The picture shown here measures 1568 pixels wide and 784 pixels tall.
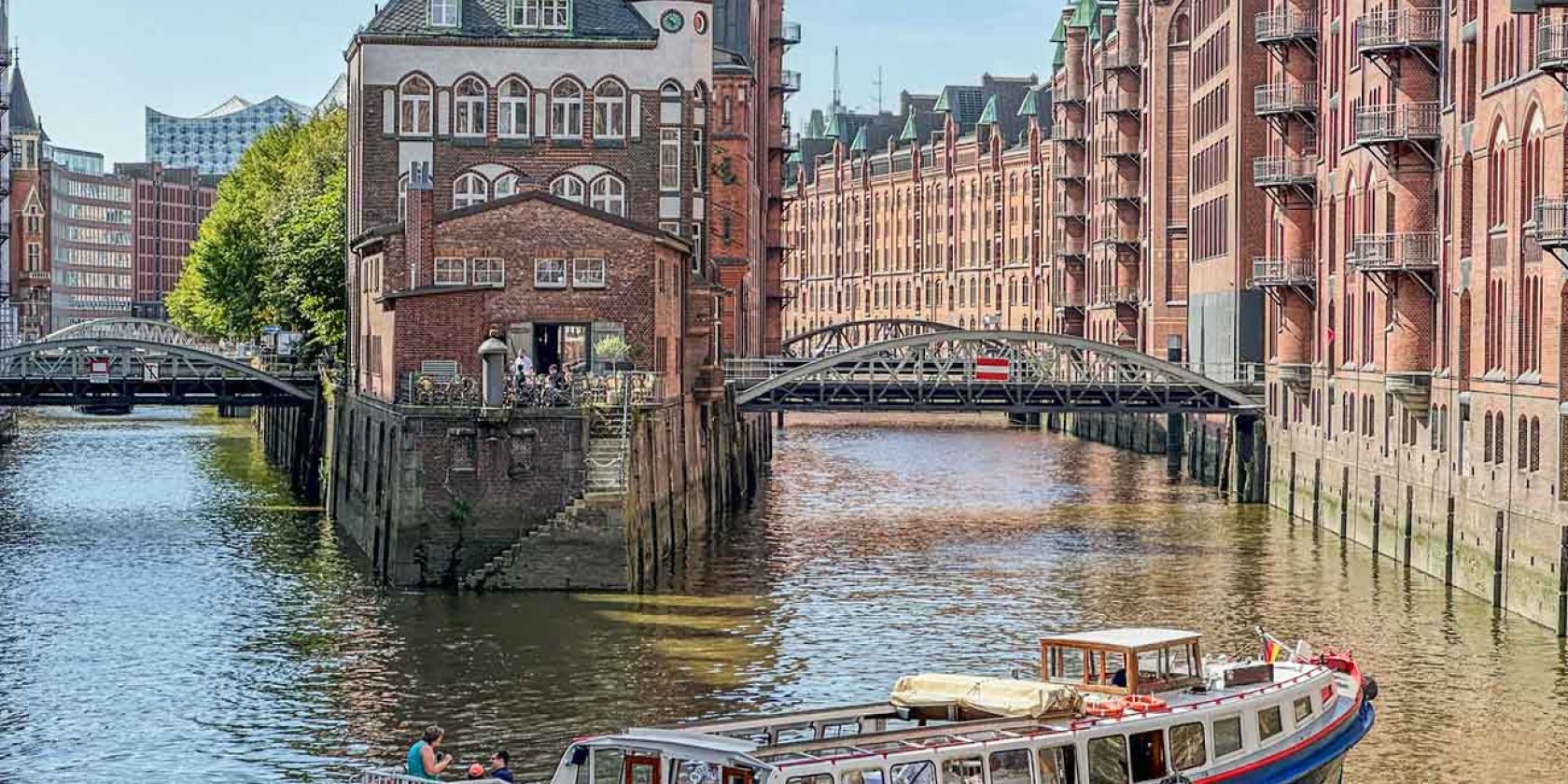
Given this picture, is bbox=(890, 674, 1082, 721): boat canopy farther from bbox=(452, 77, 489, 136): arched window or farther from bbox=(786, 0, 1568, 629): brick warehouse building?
bbox=(452, 77, 489, 136): arched window

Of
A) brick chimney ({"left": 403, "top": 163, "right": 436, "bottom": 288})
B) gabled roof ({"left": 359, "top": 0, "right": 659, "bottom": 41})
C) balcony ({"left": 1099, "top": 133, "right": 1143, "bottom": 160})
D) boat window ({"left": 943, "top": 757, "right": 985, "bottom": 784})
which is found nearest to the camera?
boat window ({"left": 943, "top": 757, "right": 985, "bottom": 784})

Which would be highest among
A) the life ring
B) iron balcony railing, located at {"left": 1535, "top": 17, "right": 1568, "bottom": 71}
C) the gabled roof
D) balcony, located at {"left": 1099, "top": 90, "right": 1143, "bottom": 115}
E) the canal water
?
balcony, located at {"left": 1099, "top": 90, "right": 1143, "bottom": 115}

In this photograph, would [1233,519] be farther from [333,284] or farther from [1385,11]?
[333,284]

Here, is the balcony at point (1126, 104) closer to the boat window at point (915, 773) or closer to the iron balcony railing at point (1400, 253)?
the iron balcony railing at point (1400, 253)

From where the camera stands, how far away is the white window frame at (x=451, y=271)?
67875 mm

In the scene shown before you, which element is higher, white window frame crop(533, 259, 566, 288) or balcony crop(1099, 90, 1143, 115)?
balcony crop(1099, 90, 1143, 115)

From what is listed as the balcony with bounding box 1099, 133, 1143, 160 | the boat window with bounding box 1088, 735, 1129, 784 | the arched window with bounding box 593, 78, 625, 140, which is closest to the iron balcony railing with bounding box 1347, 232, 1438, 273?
the arched window with bounding box 593, 78, 625, 140

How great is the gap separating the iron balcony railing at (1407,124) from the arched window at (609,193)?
1008 inches

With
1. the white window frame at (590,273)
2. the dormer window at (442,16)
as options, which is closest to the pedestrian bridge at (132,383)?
the dormer window at (442,16)

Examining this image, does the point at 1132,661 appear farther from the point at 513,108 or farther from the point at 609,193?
the point at 513,108

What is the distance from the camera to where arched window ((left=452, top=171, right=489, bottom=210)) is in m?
87.9

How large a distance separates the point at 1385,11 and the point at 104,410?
4477 inches

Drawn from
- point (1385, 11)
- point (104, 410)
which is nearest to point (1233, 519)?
point (1385, 11)

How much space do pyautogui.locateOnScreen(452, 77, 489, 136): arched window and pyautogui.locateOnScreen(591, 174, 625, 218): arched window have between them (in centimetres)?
421
